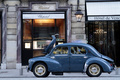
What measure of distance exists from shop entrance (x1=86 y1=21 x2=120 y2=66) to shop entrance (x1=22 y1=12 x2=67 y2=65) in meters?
2.20

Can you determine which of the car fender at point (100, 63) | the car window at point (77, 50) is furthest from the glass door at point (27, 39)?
the car fender at point (100, 63)

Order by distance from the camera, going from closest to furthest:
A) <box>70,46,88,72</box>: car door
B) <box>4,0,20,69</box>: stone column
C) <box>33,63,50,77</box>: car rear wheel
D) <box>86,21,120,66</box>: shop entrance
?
<box>70,46,88,72</box>: car door
<box>33,63,50,77</box>: car rear wheel
<box>4,0,20,69</box>: stone column
<box>86,21,120,66</box>: shop entrance

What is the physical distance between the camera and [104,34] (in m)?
19.6

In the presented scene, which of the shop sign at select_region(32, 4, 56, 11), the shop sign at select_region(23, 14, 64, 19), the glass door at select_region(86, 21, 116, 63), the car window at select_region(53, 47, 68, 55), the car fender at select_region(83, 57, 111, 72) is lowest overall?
the car fender at select_region(83, 57, 111, 72)

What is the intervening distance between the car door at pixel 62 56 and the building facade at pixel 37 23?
21.4 ft

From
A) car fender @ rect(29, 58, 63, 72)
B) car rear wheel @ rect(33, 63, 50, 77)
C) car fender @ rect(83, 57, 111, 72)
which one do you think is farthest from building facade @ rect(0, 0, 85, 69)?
car fender @ rect(83, 57, 111, 72)

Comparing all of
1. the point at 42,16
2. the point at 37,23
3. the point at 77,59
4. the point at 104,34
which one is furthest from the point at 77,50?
the point at 104,34

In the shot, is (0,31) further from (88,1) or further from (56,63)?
(56,63)

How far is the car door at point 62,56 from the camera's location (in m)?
12.0

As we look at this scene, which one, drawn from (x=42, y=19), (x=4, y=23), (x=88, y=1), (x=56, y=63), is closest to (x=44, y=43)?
(x=42, y=19)

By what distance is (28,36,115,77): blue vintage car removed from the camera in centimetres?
1182

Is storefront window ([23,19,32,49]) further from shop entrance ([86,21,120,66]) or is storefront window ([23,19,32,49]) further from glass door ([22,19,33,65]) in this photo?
shop entrance ([86,21,120,66])

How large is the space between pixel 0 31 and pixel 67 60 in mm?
8836

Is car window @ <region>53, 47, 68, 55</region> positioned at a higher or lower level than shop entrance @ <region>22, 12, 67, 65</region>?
lower
